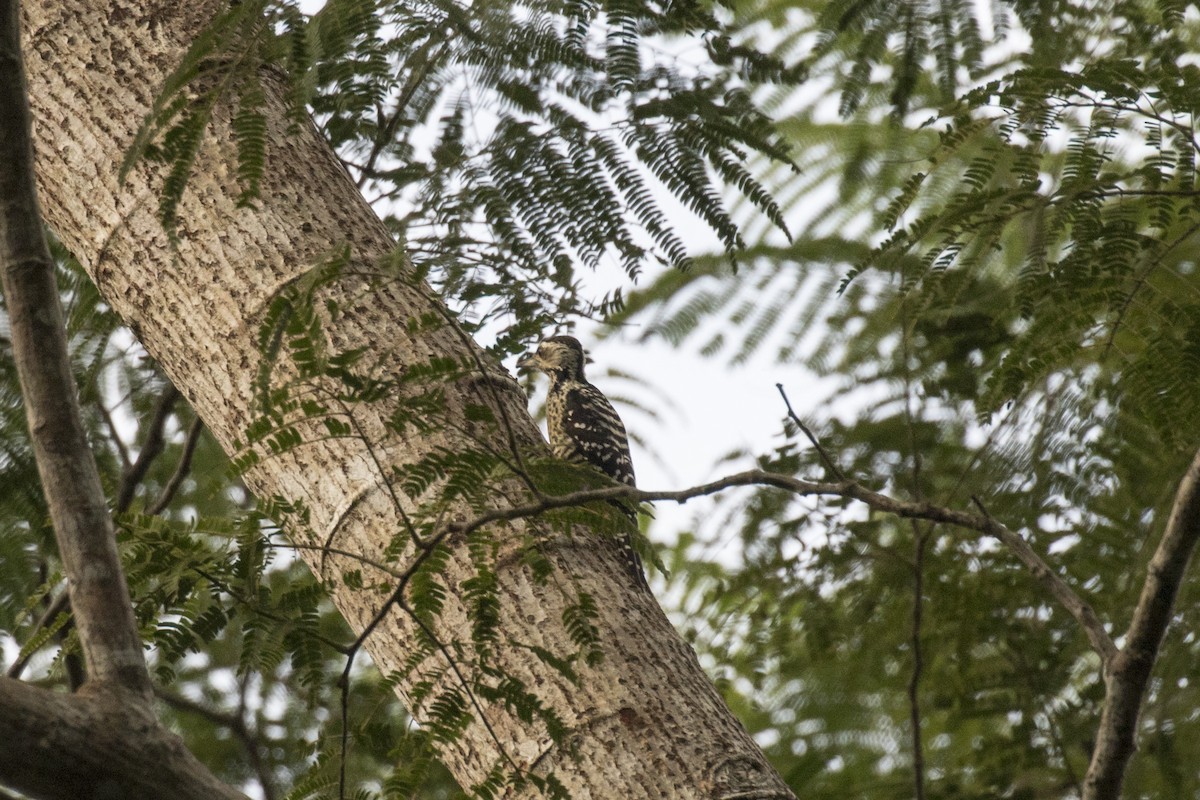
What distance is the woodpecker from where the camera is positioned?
614cm

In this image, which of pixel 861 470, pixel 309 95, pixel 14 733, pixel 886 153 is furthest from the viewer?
pixel 886 153

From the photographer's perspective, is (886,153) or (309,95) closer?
(309,95)

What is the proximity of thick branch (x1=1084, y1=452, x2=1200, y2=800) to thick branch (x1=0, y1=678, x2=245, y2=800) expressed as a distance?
64.8 inches

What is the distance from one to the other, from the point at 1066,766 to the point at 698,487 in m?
3.63

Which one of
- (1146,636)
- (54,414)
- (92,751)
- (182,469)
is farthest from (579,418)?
(92,751)

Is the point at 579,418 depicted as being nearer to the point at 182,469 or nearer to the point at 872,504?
the point at 182,469

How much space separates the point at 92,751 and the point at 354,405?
1.31m

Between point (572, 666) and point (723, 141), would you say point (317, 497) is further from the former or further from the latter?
point (723, 141)

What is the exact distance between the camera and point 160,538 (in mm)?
2691

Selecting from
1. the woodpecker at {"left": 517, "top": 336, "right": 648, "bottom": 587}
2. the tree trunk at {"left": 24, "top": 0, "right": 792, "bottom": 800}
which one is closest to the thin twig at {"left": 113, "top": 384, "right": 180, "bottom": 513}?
the tree trunk at {"left": 24, "top": 0, "right": 792, "bottom": 800}

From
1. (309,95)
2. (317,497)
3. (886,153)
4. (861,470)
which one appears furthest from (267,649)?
(886,153)

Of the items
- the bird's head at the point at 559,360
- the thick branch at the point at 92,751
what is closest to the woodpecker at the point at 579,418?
the bird's head at the point at 559,360

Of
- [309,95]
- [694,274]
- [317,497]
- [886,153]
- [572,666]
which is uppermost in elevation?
[886,153]

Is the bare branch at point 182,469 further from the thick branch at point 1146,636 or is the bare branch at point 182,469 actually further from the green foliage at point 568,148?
the thick branch at point 1146,636
